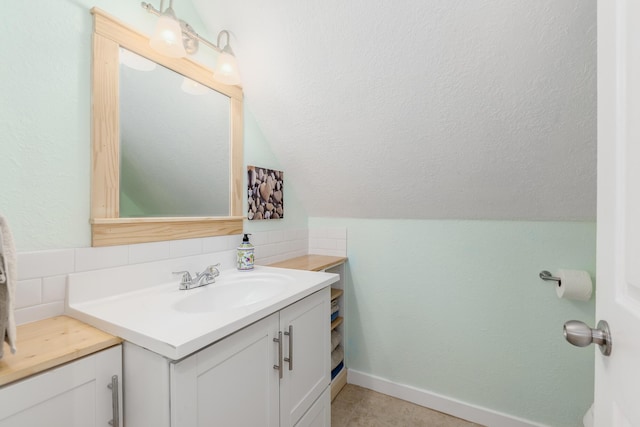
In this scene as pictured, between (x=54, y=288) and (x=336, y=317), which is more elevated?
(x=54, y=288)

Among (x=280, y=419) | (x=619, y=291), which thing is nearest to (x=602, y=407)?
(x=619, y=291)

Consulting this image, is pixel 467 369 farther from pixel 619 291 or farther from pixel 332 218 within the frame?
pixel 619 291

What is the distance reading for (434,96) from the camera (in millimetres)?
1248

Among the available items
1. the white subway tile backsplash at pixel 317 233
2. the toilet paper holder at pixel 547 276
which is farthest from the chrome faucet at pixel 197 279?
the toilet paper holder at pixel 547 276

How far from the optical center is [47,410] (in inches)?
24.2

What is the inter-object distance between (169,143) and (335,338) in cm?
156

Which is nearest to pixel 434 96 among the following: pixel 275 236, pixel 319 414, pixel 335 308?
pixel 275 236

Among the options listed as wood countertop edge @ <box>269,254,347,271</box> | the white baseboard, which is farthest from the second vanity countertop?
the white baseboard

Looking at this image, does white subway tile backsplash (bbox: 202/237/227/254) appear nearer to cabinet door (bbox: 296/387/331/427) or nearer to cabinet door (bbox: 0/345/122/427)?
cabinet door (bbox: 0/345/122/427)

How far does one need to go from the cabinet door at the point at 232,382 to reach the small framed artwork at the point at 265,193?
2.72ft

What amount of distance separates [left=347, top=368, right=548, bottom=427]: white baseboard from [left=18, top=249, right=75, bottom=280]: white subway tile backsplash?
180 centimetres

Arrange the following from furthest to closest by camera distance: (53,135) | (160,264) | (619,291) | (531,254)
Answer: (531,254) < (160,264) < (53,135) < (619,291)

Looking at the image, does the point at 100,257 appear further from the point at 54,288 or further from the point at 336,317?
the point at 336,317

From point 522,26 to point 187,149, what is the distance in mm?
1480
